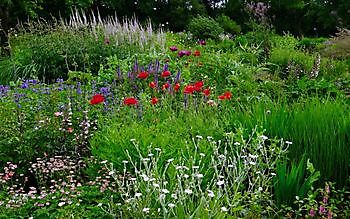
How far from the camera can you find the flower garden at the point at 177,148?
3039mm

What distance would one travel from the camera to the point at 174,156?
3748mm

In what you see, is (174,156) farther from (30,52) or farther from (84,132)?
(30,52)

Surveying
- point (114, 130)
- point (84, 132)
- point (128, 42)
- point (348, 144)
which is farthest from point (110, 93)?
point (128, 42)

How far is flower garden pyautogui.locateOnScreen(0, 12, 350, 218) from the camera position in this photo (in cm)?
304

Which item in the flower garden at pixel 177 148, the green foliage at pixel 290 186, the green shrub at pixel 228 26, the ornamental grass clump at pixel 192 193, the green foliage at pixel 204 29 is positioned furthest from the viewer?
the green shrub at pixel 228 26

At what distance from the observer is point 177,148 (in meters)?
3.78

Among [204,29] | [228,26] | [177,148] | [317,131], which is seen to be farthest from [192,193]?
[228,26]

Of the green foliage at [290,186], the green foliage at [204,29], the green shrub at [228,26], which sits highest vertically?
the green foliage at [290,186]

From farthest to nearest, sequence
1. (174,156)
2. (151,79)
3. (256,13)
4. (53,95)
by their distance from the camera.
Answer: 1. (256,13)
2. (151,79)
3. (53,95)
4. (174,156)

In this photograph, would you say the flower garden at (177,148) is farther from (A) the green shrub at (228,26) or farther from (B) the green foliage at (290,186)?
(A) the green shrub at (228,26)

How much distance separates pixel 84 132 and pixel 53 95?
3.35 feet

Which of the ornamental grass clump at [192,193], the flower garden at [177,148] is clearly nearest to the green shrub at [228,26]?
the flower garden at [177,148]

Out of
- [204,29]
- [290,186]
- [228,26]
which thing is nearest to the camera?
[290,186]

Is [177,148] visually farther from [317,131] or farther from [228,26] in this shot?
[228,26]
